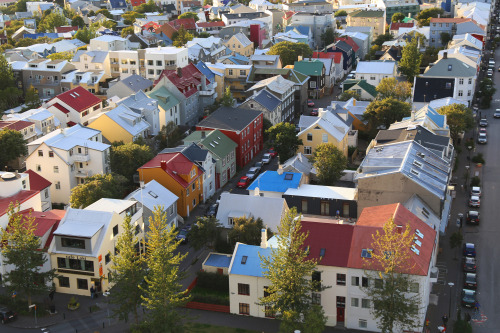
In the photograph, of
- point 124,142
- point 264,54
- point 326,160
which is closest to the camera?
point 326,160

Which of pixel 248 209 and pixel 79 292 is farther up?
pixel 248 209

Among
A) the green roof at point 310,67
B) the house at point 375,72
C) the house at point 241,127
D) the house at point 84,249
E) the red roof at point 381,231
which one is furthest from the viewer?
the house at point 375,72

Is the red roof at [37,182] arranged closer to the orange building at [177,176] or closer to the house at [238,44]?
the orange building at [177,176]

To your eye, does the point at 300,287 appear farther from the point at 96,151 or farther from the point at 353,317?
the point at 96,151

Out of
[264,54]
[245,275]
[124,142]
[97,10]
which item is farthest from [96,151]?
[97,10]

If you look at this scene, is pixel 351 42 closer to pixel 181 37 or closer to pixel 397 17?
pixel 181 37

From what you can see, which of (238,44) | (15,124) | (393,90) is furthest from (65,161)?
(238,44)

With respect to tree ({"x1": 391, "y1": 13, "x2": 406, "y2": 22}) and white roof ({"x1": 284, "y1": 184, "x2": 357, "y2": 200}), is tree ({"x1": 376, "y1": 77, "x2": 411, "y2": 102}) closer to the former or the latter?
white roof ({"x1": 284, "y1": 184, "x2": 357, "y2": 200})

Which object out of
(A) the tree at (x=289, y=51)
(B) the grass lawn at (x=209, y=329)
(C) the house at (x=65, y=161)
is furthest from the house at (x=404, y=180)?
(A) the tree at (x=289, y=51)
